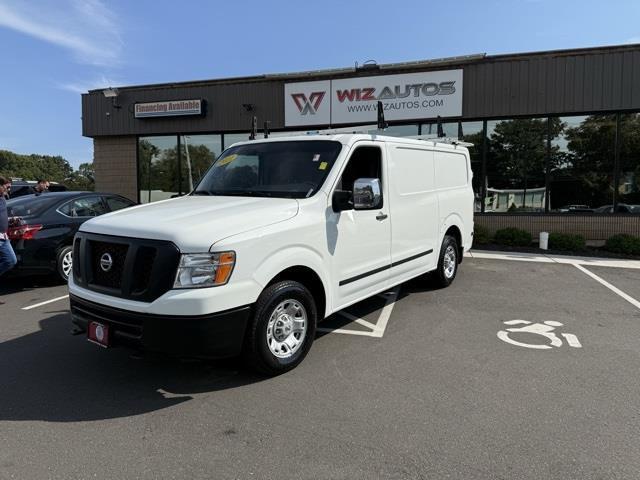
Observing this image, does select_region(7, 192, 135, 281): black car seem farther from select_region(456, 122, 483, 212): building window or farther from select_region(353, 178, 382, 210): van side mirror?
select_region(456, 122, 483, 212): building window

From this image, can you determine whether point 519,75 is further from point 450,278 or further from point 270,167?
point 270,167

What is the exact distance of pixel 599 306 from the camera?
6430 mm

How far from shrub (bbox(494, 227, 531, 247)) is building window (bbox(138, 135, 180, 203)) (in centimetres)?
1035

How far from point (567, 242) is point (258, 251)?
10.1 m

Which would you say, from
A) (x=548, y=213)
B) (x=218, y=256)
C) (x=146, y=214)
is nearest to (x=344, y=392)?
(x=218, y=256)

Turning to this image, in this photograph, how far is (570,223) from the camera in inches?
490

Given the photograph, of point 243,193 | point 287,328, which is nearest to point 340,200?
point 243,193

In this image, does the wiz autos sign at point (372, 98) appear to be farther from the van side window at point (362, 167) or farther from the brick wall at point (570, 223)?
the van side window at point (362, 167)

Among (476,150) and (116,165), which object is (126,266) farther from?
(116,165)

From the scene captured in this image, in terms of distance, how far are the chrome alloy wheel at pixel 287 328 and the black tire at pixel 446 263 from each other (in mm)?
3337

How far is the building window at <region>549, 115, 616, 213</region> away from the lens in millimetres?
12180

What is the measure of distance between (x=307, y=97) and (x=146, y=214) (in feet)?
36.3

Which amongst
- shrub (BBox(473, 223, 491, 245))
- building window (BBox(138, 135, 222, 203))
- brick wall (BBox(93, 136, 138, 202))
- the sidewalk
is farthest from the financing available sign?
the sidewalk

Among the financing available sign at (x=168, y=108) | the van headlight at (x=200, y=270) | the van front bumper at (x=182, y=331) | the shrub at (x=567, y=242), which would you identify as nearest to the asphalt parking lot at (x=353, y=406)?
the van front bumper at (x=182, y=331)
